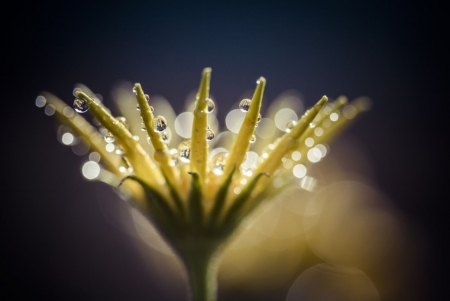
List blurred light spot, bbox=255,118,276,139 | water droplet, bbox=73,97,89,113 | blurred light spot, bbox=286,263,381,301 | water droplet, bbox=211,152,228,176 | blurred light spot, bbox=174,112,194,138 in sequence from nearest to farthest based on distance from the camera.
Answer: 1. water droplet, bbox=73,97,89,113
2. water droplet, bbox=211,152,228,176
3. blurred light spot, bbox=255,118,276,139
4. blurred light spot, bbox=174,112,194,138
5. blurred light spot, bbox=286,263,381,301

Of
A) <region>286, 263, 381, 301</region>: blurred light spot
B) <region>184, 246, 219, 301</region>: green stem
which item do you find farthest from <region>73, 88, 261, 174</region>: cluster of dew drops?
<region>286, 263, 381, 301</region>: blurred light spot

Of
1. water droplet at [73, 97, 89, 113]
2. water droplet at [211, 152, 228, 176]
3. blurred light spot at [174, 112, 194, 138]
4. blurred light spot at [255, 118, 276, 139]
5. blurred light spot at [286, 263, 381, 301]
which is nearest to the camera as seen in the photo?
water droplet at [73, 97, 89, 113]

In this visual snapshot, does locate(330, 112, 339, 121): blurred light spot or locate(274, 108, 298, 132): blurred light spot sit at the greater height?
locate(274, 108, 298, 132): blurred light spot

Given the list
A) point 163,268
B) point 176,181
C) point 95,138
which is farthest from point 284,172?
point 163,268

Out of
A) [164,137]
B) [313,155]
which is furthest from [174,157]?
[313,155]

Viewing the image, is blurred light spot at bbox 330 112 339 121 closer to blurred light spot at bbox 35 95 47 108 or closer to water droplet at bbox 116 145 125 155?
water droplet at bbox 116 145 125 155

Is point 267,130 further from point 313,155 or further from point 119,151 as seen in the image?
point 119,151

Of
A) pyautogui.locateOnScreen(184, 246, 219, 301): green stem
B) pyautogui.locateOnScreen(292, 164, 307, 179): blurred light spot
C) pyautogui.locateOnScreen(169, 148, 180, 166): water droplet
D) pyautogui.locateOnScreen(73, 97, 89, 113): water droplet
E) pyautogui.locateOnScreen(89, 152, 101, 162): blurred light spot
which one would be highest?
pyautogui.locateOnScreen(73, 97, 89, 113): water droplet
